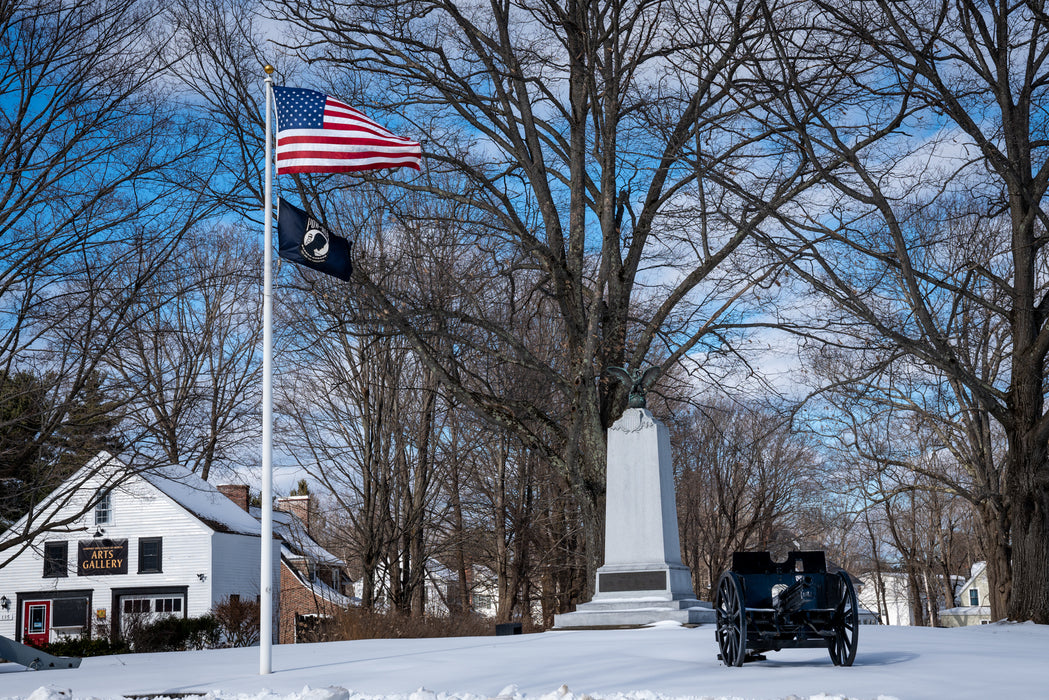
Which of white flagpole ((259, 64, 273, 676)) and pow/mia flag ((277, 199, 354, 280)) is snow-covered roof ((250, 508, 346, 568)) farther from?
white flagpole ((259, 64, 273, 676))

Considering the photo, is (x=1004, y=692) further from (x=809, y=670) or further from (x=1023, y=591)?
(x=1023, y=591)

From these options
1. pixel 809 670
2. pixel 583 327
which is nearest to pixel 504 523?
pixel 583 327

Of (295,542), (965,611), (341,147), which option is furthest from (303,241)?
(965,611)

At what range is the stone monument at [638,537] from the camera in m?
14.8

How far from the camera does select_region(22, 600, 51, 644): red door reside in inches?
1512

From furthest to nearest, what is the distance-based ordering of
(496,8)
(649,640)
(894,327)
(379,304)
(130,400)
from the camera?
(496,8) < (894,327) < (379,304) < (130,400) < (649,640)

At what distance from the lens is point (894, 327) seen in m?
18.7

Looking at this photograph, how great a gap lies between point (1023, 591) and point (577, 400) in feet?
26.3

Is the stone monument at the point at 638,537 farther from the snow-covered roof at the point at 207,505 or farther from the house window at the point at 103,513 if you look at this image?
the house window at the point at 103,513

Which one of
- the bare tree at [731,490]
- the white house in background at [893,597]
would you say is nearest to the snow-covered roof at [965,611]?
the bare tree at [731,490]

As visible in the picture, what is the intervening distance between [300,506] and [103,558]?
9.72 meters

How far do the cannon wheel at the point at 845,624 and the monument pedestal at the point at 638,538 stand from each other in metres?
5.86

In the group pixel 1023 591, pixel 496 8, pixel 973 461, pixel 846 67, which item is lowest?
pixel 1023 591

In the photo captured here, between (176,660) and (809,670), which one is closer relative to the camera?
(809,670)
